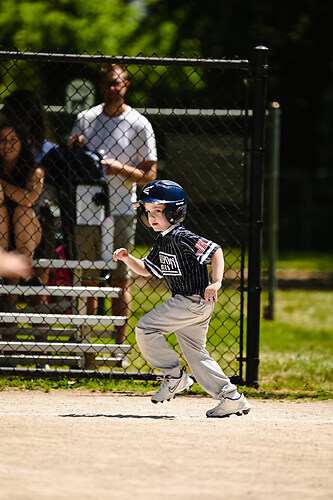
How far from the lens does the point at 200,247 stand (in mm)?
5133

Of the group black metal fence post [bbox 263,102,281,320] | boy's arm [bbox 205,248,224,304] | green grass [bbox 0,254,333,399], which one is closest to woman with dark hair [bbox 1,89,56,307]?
green grass [bbox 0,254,333,399]

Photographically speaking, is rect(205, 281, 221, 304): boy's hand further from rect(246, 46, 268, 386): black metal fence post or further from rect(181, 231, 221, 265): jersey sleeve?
rect(246, 46, 268, 386): black metal fence post

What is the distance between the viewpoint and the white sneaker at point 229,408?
5281 mm

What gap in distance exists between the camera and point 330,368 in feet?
23.9

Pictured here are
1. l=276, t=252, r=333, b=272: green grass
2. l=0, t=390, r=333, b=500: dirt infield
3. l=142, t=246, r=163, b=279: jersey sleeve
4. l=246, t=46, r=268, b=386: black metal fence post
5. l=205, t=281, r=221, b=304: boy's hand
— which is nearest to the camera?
l=0, t=390, r=333, b=500: dirt infield

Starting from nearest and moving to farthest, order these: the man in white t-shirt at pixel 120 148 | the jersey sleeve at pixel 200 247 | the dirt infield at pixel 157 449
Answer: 1. the dirt infield at pixel 157 449
2. the jersey sleeve at pixel 200 247
3. the man in white t-shirt at pixel 120 148

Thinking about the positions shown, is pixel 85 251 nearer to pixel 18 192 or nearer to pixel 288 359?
pixel 18 192

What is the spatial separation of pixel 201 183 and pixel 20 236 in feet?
6.50

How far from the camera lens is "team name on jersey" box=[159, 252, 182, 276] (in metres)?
5.26

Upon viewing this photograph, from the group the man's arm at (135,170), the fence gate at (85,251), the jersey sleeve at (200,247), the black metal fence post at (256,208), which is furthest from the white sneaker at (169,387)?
the man's arm at (135,170)

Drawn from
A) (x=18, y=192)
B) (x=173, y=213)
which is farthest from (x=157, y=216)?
(x=18, y=192)

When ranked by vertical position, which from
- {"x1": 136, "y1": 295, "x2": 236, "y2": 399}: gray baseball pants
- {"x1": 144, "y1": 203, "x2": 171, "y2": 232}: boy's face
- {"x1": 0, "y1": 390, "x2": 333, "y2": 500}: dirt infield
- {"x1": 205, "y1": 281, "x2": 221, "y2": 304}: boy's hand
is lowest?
{"x1": 0, "y1": 390, "x2": 333, "y2": 500}: dirt infield

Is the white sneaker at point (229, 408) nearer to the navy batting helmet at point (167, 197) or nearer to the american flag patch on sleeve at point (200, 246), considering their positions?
the american flag patch on sleeve at point (200, 246)

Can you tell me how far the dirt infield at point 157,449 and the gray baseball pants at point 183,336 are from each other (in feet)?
0.86
